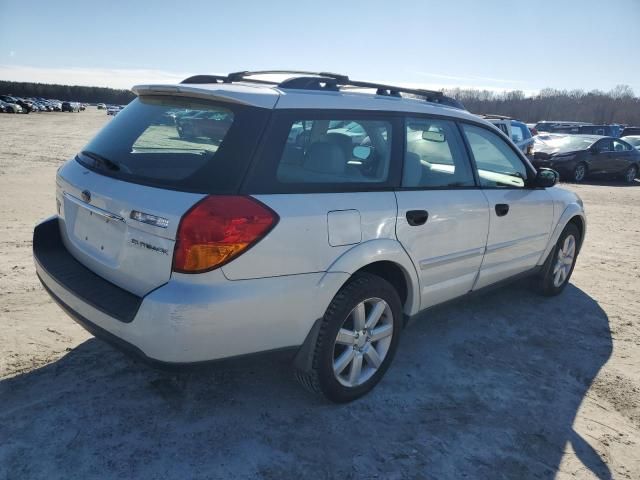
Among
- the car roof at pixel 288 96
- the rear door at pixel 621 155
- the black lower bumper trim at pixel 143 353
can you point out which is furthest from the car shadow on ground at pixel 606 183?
the black lower bumper trim at pixel 143 353

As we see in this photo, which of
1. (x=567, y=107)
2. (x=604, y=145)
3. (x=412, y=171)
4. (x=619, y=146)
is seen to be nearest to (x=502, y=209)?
(x=412, y=171)

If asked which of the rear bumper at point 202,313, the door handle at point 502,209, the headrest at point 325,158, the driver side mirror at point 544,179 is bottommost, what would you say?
the rear bumper at point 202,313

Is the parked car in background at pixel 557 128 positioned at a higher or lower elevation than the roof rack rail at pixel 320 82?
higher

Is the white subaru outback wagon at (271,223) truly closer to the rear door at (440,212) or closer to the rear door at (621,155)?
the rear door at (440,212)

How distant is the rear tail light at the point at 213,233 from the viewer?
2.23 metres

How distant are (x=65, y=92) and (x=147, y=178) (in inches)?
5370

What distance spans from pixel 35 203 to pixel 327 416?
21.4 feet

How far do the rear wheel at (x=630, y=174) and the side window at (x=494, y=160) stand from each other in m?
15.6

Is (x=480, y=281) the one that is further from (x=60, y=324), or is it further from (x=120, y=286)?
(x=60, y=324)

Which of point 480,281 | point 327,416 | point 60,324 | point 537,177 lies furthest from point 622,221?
point 60,324

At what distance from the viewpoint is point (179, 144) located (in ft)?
9.61

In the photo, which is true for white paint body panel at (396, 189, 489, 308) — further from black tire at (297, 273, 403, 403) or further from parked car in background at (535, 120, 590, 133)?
parked car in background at (535, 120, 590, 133)

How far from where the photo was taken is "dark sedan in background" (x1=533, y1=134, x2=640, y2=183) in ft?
51.4

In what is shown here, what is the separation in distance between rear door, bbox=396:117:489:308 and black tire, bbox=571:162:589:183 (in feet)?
45.7
